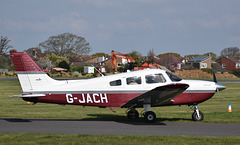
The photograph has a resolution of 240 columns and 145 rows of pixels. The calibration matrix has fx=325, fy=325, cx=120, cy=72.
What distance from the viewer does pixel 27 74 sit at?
1272 centimetres

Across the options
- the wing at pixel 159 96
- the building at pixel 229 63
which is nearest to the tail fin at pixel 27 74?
the wing at pixel 159 96

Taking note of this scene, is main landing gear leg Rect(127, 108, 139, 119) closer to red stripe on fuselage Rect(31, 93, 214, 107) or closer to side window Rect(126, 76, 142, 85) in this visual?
red stripe on fuselage Rect(31, 93, 214, 107)

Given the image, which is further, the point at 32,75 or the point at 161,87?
the point at 32,75

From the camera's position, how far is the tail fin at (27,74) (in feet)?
41.5

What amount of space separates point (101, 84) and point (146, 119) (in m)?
2.27

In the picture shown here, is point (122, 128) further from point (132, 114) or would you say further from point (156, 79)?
point (132, 114)

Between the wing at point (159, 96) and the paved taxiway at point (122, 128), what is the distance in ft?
2.66

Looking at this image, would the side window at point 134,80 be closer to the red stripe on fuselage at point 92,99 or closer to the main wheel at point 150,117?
the red stripe on fuselage at point 92,99

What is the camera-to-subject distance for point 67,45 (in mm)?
108438

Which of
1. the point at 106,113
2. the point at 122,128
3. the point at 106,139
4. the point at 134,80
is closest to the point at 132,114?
the point at 134,80

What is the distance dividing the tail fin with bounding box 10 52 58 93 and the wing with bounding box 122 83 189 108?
3.47m

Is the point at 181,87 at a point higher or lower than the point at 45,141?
higher

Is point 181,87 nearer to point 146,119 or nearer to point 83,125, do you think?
point 146,119

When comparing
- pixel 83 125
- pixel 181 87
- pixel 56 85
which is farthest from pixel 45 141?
pixel 181 87
